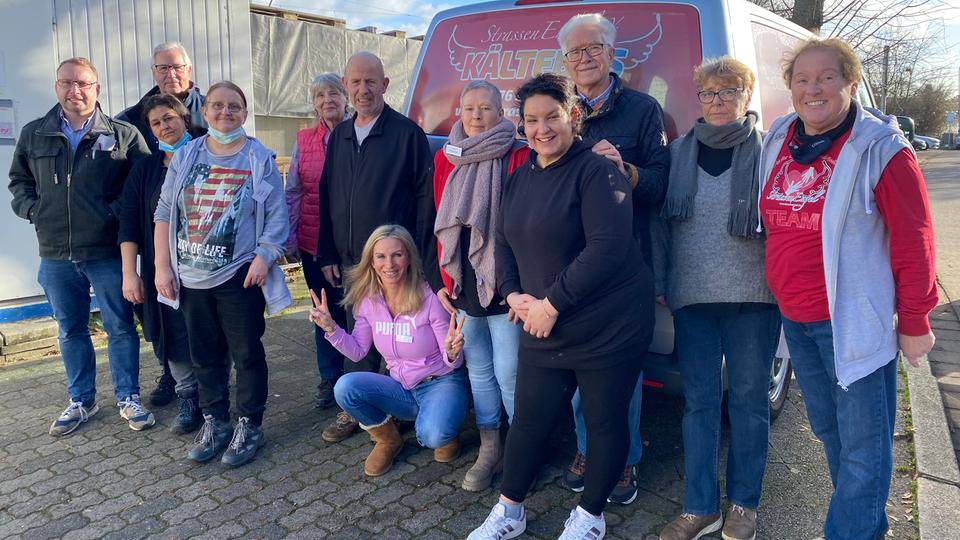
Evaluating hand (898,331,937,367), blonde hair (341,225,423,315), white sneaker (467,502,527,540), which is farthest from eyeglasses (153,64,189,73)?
hand (898,331,937,367)

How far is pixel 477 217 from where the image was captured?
3.01 metres

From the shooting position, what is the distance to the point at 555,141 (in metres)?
2.64

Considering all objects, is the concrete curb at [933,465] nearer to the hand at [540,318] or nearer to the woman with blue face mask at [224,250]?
the hand at [540,318]

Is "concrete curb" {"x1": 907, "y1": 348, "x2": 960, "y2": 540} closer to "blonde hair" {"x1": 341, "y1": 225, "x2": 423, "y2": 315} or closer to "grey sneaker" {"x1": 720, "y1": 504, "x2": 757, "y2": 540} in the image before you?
"grey sneaker" {"x1": 720, "y1": 504, "x2": 757, "y2": 540}

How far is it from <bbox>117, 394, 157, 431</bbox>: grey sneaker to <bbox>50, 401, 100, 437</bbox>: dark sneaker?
7.5 inches

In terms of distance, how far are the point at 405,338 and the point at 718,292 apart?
151 centimetres

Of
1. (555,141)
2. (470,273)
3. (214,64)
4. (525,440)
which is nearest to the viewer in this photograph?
(555,141)

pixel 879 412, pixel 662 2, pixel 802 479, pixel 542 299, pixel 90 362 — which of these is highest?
pixel 662 2

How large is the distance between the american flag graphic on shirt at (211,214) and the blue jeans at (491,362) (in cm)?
124

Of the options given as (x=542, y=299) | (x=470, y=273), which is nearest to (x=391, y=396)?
(x=470, y=273)

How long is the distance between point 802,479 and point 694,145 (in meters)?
1.78

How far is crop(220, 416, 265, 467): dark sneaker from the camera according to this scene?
364cm

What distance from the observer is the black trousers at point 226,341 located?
3641mm

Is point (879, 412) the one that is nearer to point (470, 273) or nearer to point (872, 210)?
point (872, 210)
